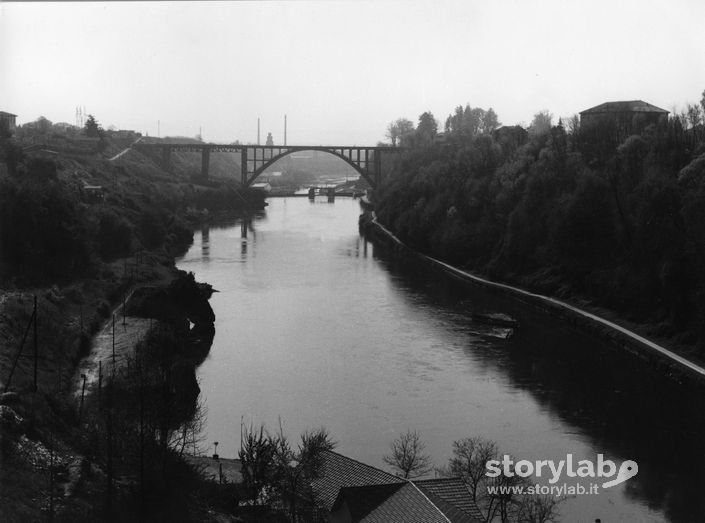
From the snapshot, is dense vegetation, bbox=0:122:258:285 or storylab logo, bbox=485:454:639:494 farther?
dense vegetation, bbox=0:122:258:285

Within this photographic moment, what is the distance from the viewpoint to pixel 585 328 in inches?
996

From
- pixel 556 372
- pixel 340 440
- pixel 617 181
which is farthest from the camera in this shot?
pixel 617 181

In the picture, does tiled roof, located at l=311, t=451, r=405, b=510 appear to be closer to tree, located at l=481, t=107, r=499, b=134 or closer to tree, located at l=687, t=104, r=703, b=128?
tree, located at l=687, t=104, r=703, b=128

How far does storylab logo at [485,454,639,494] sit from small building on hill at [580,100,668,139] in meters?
24.0

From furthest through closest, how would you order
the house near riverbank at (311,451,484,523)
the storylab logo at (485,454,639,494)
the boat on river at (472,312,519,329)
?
the boat on river at (472,312,519,329)
the storylab logo at (485,454,639,494)
the house near riverbank at (311,451,484,523)

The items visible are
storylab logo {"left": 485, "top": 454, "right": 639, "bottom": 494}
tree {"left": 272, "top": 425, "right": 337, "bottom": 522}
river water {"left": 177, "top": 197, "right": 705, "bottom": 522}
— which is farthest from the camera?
river water {"left": 177, "top": 197, "right": 705, "bottom": 522}

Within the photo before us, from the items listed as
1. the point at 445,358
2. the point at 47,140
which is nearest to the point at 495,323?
the point at 445,358

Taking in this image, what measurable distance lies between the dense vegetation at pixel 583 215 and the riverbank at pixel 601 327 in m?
0.57

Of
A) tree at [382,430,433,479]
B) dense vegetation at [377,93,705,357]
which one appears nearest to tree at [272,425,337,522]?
tree at [382,430,433,479]

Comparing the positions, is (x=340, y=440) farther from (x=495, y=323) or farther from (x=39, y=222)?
(x=39, y=222)

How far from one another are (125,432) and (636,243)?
18138 mm

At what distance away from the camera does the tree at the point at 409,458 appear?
45.7 ft

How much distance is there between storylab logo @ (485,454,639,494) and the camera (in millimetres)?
14117

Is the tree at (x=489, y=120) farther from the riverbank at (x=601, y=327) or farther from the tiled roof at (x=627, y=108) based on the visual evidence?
the riverbank at (x=601, y=327)
